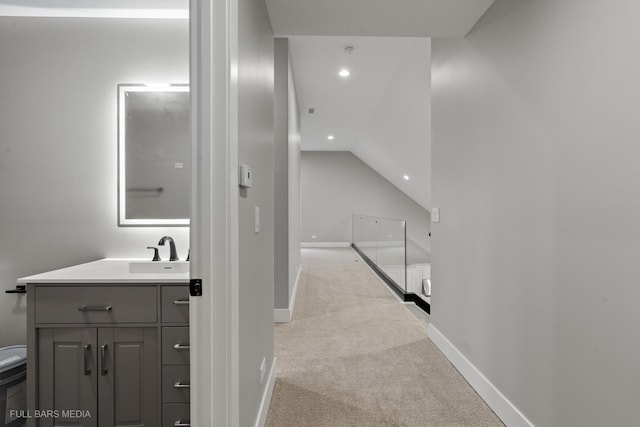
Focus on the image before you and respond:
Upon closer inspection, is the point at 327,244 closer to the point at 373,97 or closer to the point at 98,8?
the point at 373,97

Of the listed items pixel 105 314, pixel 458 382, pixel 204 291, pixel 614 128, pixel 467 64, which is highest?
pixel 467 64

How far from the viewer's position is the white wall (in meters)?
1.20

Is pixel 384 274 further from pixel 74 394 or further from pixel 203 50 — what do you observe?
pixel 203 50

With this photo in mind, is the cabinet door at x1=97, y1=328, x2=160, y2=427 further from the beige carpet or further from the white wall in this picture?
the beige carpet

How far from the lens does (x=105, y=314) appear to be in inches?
58.5

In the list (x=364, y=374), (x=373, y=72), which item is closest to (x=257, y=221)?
(x=364, y=374)

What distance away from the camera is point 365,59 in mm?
3742

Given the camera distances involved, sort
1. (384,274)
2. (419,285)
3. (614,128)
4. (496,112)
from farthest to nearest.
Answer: (384,274) < (419,285) < (496,112) < (614,128)

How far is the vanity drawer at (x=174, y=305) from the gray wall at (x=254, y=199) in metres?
0.34

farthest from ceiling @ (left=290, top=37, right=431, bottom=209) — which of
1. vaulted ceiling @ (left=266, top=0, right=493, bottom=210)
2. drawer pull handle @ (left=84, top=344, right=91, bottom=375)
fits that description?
drawer pull handle @ (left=84, top=344, right=91, bottom=375)

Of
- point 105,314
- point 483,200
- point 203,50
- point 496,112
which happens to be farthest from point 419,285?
point 203,50

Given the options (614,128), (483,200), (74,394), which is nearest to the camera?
(614,128)

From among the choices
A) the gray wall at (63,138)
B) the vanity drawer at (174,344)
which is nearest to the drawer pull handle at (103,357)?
the vanity drawer at (174,344)

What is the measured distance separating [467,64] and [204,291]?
2154 mm
